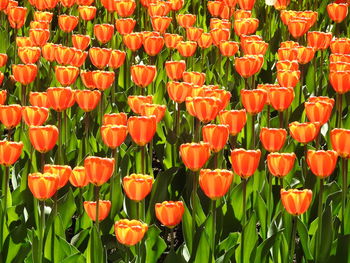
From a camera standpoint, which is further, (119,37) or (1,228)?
(119,37)

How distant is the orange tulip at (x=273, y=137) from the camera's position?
136 inches

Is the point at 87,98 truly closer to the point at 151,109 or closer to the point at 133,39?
the point at 151,109

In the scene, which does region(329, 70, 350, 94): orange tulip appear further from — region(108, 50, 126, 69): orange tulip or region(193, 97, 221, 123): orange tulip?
region(108, 50, 126, 69): orange tulip

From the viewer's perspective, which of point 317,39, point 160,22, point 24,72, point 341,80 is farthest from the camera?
point 160,22

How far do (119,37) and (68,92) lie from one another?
7.35ft

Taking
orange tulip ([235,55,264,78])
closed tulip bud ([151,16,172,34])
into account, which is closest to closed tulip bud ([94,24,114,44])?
closed tulip bud ([151,16,172,34])

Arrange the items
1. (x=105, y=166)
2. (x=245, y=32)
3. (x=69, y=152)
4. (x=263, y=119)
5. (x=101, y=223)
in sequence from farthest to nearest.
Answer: (x=245, y=32), (x=263, y=119), (x=69, y=152), (x=101, y=223), (x=105, y=166)

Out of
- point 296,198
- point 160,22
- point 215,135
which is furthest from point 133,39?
point 296,198

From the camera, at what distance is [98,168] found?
3139 mm

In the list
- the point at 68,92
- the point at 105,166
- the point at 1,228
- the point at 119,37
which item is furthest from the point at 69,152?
the point at 119,37

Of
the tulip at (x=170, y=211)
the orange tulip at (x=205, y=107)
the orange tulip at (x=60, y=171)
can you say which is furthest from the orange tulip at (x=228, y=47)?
the tulip at (x=170, y=211)

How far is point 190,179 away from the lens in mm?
3867

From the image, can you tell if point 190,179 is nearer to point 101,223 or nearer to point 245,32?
point 101,223

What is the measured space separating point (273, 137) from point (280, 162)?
0.88 feet
